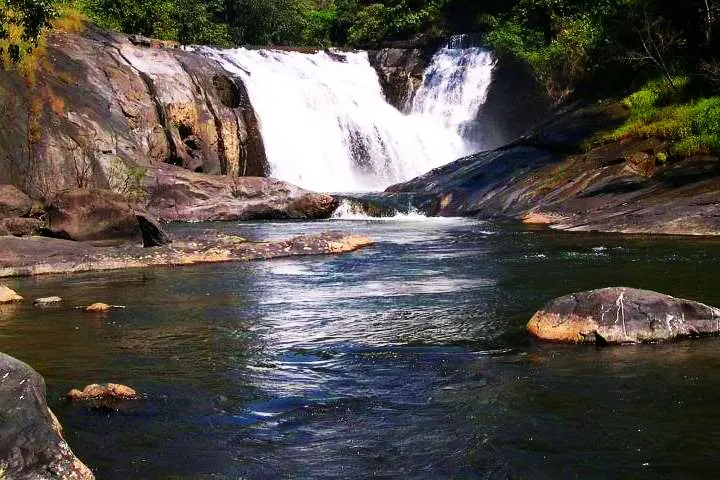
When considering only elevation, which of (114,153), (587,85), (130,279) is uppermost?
(587,85)

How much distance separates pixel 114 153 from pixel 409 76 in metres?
22.3

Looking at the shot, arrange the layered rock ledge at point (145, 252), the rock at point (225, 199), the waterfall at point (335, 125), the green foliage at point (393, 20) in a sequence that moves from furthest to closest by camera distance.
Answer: the green foliage at point (393, 20) → the waterfall at point (335, 125) → the rock at point (225, 199) → the layered rock ledge at point (145, 252)

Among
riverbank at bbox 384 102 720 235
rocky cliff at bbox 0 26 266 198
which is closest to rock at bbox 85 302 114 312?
riverbank at bbox 384 102 720 235

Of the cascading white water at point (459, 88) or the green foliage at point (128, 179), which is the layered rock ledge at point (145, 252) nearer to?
the green foliage at point (128, 179)

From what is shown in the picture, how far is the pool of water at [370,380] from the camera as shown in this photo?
5.04 meters

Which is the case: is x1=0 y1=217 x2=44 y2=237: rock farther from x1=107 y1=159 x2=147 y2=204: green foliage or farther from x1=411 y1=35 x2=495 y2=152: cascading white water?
x1=411 y1=35 x2=495 y2=152: cascading white water

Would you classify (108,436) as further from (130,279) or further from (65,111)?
(65,111)

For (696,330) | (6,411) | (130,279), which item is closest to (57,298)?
(130,279)

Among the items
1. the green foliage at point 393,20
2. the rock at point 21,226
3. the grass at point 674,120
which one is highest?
the green foliage at point 393,20

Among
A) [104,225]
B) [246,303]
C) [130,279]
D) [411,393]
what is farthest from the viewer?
[104,225]

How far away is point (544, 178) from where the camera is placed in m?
26.5

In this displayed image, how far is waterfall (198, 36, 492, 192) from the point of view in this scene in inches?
1457

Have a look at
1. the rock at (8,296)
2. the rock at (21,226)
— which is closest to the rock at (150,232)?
the rock at (21,226)

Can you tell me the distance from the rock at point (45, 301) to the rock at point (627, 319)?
6.70m
